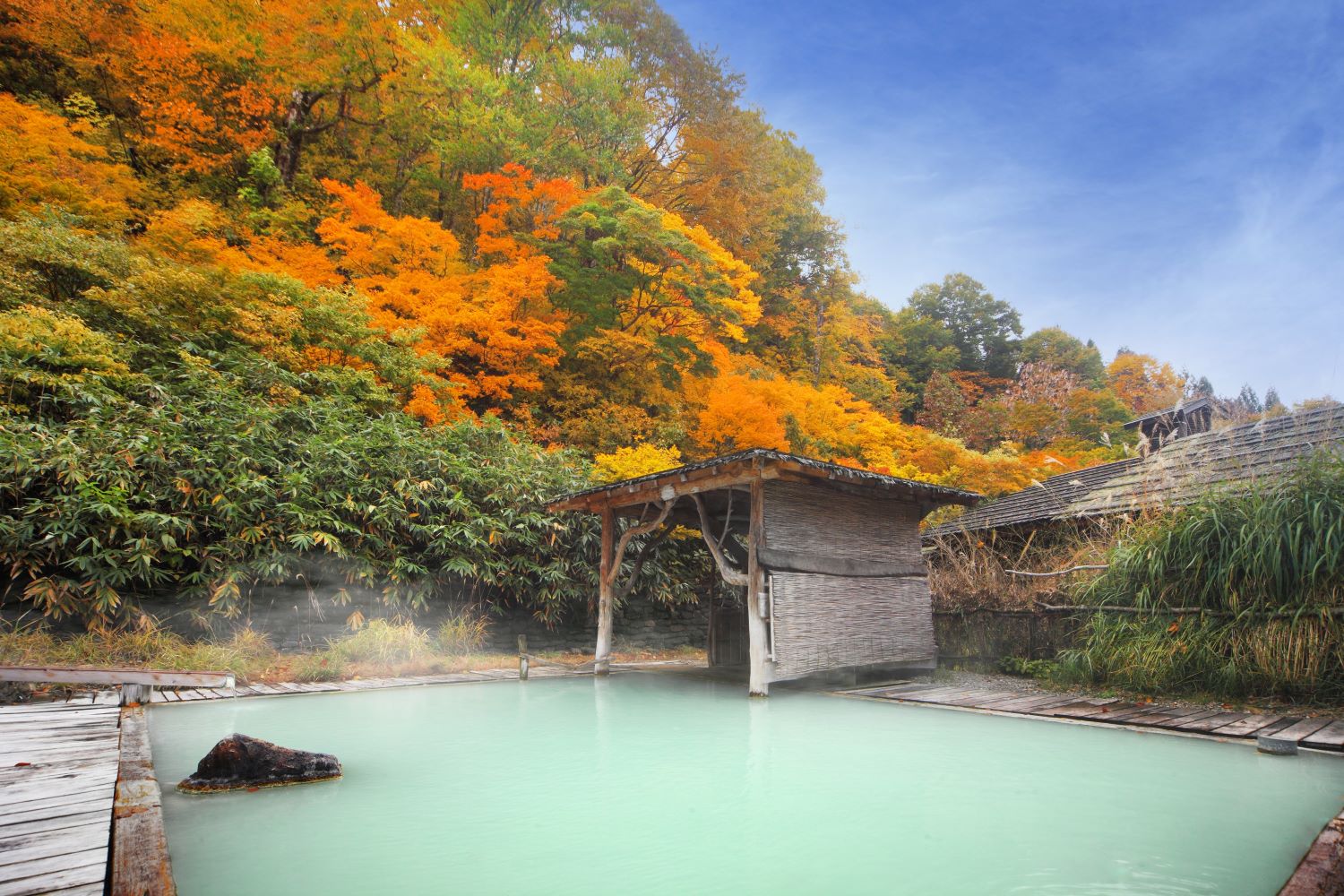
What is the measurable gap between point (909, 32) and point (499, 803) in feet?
54.8

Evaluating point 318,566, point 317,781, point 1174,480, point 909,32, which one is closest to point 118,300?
point 318,566

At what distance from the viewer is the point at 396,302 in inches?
462

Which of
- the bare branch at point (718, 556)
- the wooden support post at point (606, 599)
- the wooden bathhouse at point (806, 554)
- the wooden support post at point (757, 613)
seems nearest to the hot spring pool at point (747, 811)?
the wooden support post at point (757, 613)

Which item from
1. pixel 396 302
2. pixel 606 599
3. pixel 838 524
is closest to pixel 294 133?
pixel 396 302

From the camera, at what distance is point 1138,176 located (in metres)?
16.0

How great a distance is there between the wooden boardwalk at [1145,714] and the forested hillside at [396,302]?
17.5 feet

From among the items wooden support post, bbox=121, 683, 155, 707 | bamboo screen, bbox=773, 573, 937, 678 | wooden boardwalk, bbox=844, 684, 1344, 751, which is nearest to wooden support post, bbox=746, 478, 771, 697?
bamboo screen, bbox=773, 573, 937, 678

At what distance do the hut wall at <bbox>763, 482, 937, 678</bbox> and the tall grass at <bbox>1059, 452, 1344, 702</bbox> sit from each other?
6.47 feet

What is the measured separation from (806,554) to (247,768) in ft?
16.2

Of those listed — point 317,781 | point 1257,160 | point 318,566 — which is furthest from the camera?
point 1257,160

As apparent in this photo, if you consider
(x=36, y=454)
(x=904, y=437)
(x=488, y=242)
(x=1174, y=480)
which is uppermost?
(x=488, y=242)

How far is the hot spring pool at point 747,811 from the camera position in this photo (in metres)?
2.21

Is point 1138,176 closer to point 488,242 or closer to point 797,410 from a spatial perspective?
point 797,410

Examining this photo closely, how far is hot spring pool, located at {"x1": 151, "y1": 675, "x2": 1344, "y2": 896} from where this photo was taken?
221 centimetres
